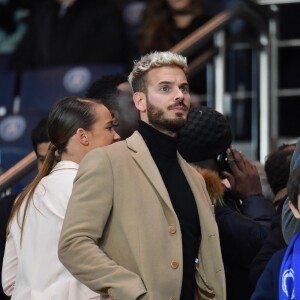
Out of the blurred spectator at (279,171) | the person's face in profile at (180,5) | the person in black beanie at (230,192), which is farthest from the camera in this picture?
the person's face in profile at (180,5)

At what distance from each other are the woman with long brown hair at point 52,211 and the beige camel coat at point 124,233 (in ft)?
1.00

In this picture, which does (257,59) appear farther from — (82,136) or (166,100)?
(166,100)

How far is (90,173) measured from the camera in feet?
14.9

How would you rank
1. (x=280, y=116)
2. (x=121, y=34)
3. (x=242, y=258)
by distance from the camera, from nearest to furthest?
(x=242, y=258) < (x=280, y=116) < (x=121, y=34)

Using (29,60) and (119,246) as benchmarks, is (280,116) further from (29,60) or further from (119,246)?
(119,246)

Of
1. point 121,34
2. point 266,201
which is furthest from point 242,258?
point 121,34

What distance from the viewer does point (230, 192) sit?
5402 millimetres

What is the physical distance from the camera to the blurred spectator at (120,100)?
5719 millimetres

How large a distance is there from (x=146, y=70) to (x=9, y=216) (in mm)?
1049

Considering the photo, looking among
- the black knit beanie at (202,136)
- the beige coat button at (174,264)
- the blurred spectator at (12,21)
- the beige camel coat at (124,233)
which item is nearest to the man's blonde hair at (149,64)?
the beige camel coat at (124,233)

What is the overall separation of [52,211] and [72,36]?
444 cm

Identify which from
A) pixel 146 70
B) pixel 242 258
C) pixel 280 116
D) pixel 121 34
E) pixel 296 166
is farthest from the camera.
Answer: pixel 121 34

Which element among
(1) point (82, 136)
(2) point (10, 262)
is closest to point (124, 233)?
(1) point (82, 136)

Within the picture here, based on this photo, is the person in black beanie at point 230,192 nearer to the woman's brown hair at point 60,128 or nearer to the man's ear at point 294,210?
the woman's brown hair at point 60,128
